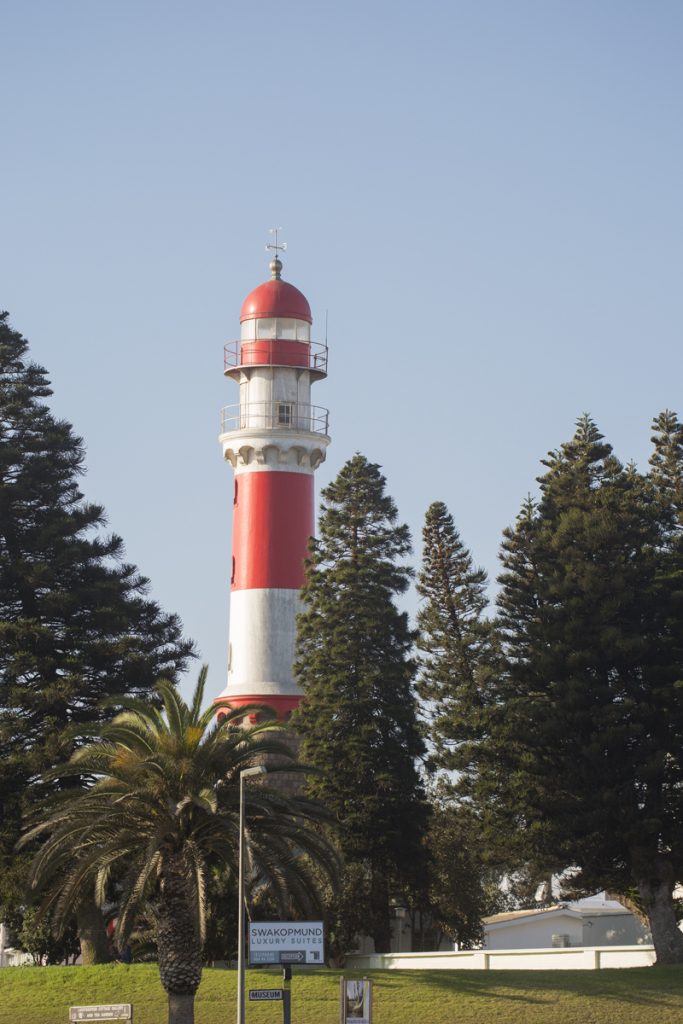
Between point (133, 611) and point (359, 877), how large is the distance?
33.9 feet

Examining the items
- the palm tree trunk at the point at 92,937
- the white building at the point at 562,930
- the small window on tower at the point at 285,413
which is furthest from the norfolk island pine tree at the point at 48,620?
the white building at the point at 562,930

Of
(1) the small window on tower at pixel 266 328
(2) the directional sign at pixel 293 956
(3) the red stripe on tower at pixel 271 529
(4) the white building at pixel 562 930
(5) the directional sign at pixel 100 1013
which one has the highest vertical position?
(1) the small window on tower at pixel 266 328

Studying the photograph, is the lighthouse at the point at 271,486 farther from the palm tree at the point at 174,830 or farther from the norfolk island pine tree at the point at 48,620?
the palm tree at the point at 174,830

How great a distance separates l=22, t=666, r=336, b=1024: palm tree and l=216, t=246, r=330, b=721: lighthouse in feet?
47.7

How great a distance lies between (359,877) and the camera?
147 ft

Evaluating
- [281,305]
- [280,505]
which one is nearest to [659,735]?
[280,505]

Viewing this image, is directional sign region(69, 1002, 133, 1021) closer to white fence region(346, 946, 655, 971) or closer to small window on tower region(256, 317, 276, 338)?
white fence region(346, 946, 655, 971)

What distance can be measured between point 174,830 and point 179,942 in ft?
7.68

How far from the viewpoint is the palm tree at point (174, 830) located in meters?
34.2

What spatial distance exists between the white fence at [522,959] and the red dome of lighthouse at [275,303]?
21.7 m

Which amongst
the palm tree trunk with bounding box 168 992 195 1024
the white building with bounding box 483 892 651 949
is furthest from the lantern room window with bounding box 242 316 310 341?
the palm tree trunk with bounding box 168 992 195 1024

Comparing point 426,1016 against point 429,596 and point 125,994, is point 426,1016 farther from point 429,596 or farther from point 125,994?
point 429,596

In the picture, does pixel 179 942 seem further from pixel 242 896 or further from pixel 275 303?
pixel 275 303

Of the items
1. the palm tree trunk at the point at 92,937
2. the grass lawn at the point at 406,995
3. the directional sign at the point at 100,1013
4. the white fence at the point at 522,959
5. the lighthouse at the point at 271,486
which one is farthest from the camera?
the lighthouse at the point at 271,486
